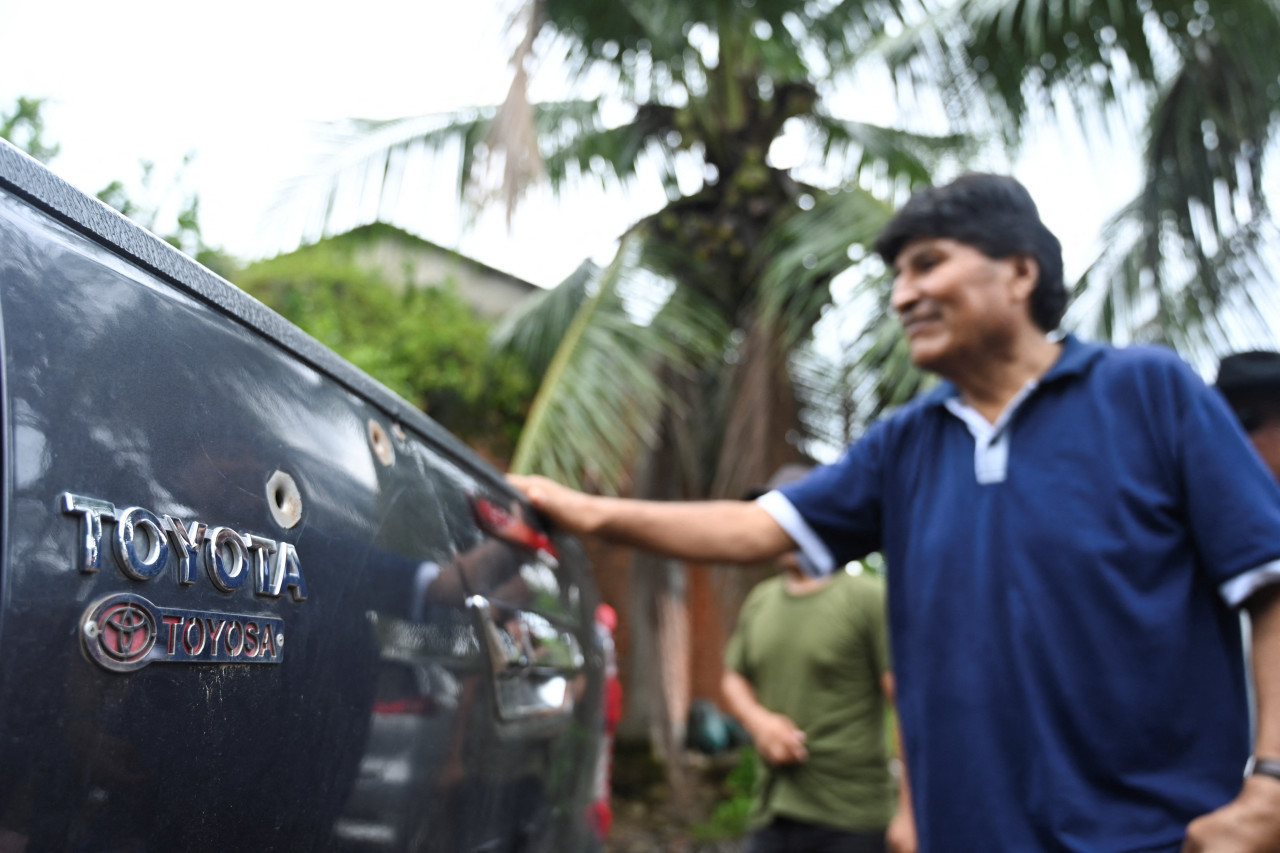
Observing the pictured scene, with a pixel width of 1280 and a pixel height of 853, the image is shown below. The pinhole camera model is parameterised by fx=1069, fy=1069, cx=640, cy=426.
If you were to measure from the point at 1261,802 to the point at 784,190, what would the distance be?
5.73 metres

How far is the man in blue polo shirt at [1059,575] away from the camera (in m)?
1.62

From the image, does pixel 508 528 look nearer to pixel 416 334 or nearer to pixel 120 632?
pixel 120 632

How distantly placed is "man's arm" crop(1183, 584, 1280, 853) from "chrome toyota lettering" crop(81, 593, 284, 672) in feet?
4.23

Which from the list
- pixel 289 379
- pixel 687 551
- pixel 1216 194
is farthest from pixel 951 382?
pixel 1216 194

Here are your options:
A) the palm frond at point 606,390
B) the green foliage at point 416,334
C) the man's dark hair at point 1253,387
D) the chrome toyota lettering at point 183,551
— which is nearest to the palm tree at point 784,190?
the palm frond at point 606,390

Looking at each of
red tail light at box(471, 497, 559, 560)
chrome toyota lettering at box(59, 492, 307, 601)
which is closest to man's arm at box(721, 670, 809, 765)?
red tail light at box(471, 497, 559, 560)

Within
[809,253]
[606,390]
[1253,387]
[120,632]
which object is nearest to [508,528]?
[120,632]

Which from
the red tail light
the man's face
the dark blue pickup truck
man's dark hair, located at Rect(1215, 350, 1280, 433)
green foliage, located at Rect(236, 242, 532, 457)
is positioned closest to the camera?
the dark blue pickup truck

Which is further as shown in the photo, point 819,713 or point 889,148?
point 889,148

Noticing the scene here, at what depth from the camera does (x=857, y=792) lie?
3.32 meters

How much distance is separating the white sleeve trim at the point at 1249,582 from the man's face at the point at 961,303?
59 cm

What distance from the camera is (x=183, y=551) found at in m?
0.95

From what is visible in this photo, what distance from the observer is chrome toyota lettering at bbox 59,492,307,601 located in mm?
859

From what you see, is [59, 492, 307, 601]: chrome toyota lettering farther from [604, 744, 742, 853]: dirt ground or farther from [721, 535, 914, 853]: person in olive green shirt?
[604, 744, 742, 853]: dirt ground
